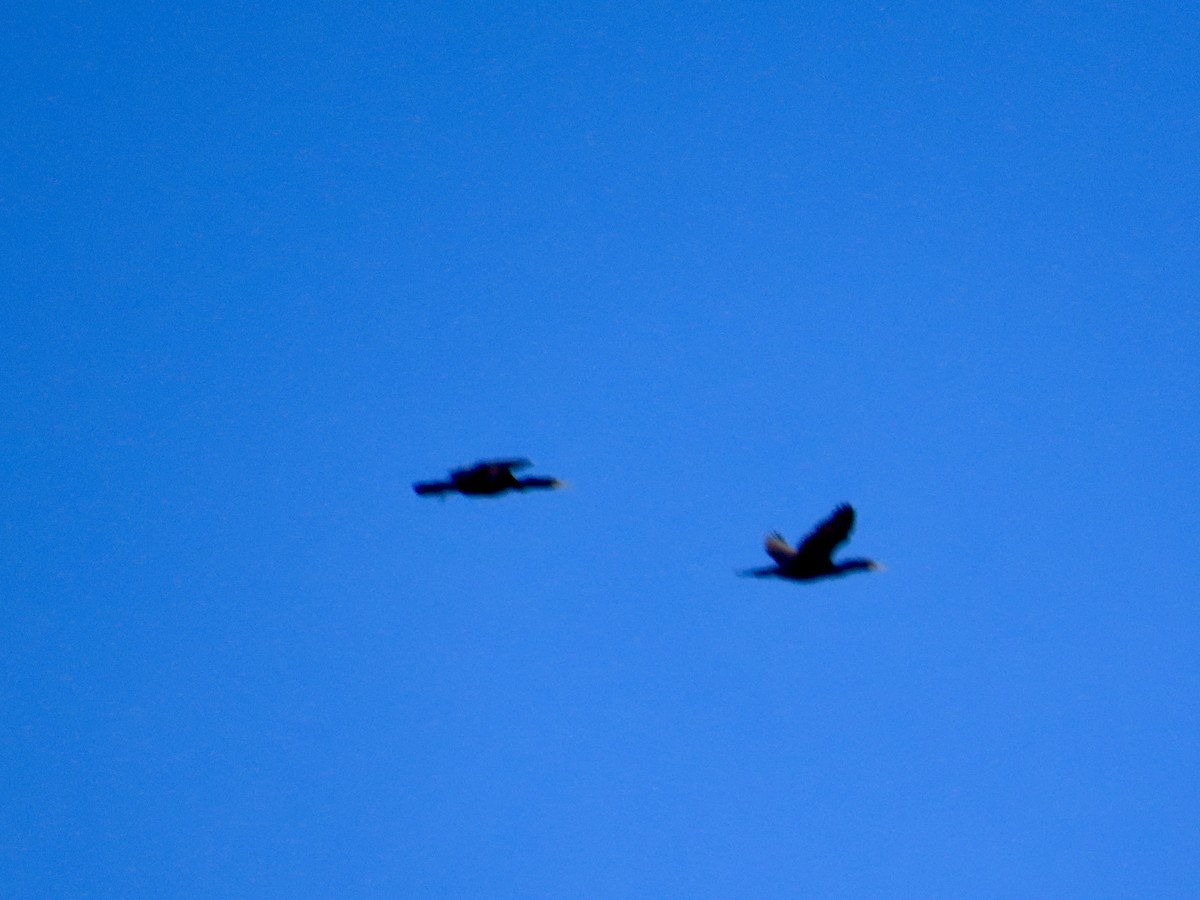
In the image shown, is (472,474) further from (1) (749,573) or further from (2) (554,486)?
(1) (749,573)

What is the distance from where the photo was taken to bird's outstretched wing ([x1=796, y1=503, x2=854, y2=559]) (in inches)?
1622

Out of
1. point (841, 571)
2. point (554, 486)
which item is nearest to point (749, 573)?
point (841, 571)

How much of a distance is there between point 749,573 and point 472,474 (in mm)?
6700

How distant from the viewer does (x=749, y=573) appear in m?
44.8

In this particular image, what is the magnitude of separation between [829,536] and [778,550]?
269 cm

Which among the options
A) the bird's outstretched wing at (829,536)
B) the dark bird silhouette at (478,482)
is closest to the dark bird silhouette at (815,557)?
the bird's outstretched wing at (829,536)

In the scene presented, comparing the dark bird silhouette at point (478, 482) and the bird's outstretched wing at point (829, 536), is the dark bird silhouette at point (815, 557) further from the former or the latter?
the dark bird silhouette at point (478, 482)

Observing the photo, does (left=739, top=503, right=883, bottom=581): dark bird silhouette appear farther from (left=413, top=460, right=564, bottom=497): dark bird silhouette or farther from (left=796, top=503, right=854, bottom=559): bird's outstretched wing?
(left=413, top=460, right=564, bottom=497): dark bird silhouette

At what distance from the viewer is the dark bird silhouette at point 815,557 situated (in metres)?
41.9

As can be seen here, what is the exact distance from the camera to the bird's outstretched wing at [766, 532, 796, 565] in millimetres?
44375

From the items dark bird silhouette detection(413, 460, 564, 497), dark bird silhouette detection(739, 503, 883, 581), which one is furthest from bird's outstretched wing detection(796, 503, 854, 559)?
dark bird silhouette detection(413, 460, 564, 497)

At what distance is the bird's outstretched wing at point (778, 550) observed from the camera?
4438 cm

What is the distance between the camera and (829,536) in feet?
139

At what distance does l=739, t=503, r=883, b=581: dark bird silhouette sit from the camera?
1650 inches
